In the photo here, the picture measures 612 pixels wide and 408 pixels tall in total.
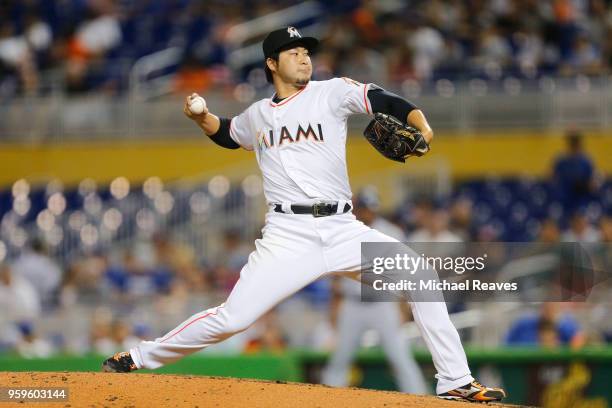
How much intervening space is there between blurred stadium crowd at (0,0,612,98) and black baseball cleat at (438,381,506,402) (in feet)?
29.7

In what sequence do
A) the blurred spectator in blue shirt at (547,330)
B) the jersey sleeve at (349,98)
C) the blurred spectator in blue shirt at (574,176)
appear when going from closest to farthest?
the jersey sleeve at (349,98) → the blurred spectator in blue shirt at (547,330) → the blurred spectator in blue shirt at (574,176)

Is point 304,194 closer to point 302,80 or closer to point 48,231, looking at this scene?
point 302,80

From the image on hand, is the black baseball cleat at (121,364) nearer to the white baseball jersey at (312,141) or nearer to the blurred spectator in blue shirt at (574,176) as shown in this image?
the white baseball jersey at (312,141)

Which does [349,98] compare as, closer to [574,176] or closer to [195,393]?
[195,393]

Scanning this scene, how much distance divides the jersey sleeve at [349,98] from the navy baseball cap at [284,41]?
321mm

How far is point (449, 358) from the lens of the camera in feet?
20.4

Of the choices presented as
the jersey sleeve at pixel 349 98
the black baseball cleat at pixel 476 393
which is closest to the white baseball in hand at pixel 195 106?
the jersey sleeve at pixel 349 98

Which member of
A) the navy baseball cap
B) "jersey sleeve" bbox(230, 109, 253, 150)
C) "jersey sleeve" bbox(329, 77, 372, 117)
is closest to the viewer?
"jersey sleeve" bbox(329, 77, 372, 117)

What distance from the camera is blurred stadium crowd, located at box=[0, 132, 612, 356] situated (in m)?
11.2

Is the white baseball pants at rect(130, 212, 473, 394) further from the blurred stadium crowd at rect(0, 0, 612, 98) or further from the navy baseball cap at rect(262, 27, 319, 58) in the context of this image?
the blurred stadium crowd at rect(0, 0, 612, 98)

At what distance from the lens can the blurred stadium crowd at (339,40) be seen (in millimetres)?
15648

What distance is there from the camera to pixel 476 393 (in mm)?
6227

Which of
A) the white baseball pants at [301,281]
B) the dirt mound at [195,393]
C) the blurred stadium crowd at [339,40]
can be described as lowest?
the dirt mound at [195,393]

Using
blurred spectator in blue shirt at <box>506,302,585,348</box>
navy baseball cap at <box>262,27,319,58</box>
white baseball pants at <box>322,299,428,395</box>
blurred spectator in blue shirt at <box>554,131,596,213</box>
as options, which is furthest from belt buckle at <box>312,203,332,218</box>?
blurred spectator in blue shirt at <box>554,131,596,213</box>
